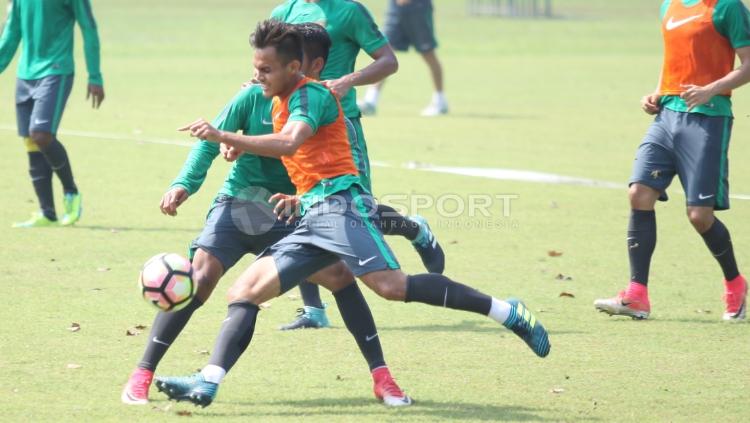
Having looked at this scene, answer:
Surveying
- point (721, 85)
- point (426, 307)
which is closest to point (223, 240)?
point (426, 307)

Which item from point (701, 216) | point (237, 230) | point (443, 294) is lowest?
point (701, 216)

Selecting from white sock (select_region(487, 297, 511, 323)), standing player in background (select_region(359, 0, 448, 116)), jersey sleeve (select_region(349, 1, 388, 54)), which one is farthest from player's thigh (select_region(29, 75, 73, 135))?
standing player in background (select_region(359, 0, 448, 116))

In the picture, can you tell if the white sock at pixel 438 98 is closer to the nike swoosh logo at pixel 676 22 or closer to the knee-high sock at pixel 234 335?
the nike swoosh logo at pixel 676 22

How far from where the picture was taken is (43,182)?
1188cm

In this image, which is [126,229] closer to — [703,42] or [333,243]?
[703,42]

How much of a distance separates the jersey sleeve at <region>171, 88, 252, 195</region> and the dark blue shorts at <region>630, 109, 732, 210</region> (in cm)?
296

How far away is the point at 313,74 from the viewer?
6.99 metres

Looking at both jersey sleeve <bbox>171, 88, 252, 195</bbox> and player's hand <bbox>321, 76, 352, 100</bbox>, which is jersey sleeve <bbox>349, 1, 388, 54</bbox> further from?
jersey sleeve <bbox>171, 88, 252, 195</bbox>

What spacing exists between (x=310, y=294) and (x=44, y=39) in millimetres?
4601

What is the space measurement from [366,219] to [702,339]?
2.77m

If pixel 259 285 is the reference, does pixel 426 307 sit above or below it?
below

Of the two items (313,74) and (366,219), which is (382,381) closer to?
(366,219)

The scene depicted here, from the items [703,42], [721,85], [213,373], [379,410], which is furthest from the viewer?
[703,42]

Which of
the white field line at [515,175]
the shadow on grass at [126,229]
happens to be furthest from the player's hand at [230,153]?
the white field line at [515,175]
